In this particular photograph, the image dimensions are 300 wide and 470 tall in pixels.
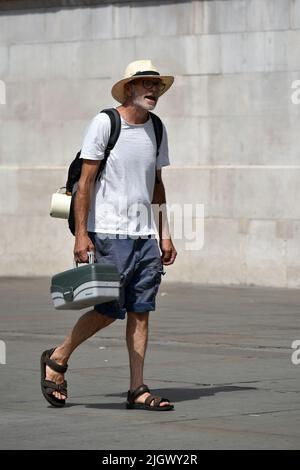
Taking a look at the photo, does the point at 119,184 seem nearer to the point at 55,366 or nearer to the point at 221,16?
the point at 55,366

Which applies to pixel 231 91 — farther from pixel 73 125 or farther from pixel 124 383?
pixel 124 383

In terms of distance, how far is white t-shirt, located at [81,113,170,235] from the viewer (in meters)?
8.80

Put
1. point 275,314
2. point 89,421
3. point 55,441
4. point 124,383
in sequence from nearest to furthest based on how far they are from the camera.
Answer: point 55,441 < point 89,421 < point 124,383 < point 275,314

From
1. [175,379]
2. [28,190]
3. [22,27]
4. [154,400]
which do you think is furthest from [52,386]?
[22,27]

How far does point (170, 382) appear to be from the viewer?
387 inches

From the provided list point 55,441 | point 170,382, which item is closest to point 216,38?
point 170,382

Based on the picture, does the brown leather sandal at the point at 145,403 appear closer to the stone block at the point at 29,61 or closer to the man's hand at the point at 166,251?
the man's hand at the point at 166,251

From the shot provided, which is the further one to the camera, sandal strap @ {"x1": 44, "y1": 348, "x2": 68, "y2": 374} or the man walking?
sandal strap @ {"x1": 44, "y1": 348, "x2": 68, "y2": 374}

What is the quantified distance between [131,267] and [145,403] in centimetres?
83

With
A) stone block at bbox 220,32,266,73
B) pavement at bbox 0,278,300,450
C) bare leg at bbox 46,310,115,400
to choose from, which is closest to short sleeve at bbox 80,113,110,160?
bare leg at bbox 46,310,115,400

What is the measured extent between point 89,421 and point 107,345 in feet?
13.8

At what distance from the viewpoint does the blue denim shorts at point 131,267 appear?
8.77m

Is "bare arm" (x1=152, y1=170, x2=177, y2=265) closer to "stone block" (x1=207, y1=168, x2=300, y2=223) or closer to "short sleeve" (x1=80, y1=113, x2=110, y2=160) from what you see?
"short sleeve" (x1=80, y1=113, x2=110, y2=160)

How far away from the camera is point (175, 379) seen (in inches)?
393
